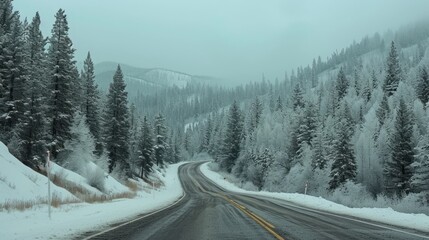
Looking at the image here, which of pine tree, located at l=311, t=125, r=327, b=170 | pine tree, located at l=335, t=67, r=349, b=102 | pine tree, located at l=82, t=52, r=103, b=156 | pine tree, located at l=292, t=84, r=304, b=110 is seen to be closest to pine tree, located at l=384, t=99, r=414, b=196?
pine tree, located at l=311, t=125, r=327, b=170

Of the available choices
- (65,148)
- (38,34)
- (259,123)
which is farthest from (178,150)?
(65,148)

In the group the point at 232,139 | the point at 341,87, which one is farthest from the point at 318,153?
the point at 341,87

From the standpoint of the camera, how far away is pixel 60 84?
1441 inches

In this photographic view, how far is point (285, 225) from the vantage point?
13430 mm

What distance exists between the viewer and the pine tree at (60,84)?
1414 inches

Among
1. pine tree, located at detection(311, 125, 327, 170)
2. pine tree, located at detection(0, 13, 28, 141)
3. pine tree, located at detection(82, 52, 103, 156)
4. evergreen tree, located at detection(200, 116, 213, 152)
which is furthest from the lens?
evergreen tree, located at detection(200, 116, 213, 152)

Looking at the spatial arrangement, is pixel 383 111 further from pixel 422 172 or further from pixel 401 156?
pixel 422 172

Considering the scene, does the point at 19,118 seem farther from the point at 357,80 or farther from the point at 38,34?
the point at 357,80

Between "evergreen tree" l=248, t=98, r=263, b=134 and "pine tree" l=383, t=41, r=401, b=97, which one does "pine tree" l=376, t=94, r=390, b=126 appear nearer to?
"pine tree" l=383, t=41, r=401, b=97

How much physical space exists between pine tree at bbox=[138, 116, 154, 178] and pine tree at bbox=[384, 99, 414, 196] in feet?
110

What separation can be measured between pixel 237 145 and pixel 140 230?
81562mm

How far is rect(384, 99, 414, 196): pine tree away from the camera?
48.9m

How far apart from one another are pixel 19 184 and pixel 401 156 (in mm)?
44764

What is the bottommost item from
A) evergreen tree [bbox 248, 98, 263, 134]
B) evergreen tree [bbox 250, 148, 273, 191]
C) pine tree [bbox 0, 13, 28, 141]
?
evergreen tree [bbox 250, 148, 273, 191]
